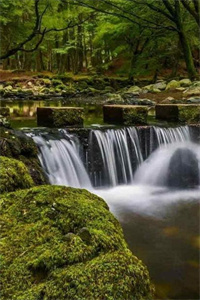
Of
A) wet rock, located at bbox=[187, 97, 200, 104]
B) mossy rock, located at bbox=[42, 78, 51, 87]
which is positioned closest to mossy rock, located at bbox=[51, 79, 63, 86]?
mossy rock, located at bbox=[42, 78, 51, 87]

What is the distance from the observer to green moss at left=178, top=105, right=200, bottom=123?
8.67 m

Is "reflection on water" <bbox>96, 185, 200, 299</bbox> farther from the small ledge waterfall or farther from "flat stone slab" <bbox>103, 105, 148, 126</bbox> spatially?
"flat stone slab" <bbox>103, 105, 148, 126</bbox>

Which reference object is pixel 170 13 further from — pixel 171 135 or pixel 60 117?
pixel 60 117

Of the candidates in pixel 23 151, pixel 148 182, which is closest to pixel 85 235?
pixel 23 151

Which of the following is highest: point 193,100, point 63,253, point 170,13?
point 170,13

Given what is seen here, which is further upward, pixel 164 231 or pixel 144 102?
pixel 144 102

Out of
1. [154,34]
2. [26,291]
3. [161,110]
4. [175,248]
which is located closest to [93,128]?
[161,110]

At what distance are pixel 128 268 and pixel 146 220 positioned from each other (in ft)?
10.1

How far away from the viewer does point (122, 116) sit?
8000mm

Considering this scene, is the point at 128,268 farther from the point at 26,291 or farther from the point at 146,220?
the point at 146,220

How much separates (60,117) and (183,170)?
278 centimetres

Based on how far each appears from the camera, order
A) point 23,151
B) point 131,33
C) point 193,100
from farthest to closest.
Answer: point 131,33 < point 193,100 < point 23,151

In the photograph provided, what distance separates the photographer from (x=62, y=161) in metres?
6.05

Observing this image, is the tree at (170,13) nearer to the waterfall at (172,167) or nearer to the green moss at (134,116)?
the green moss at (134,116)
